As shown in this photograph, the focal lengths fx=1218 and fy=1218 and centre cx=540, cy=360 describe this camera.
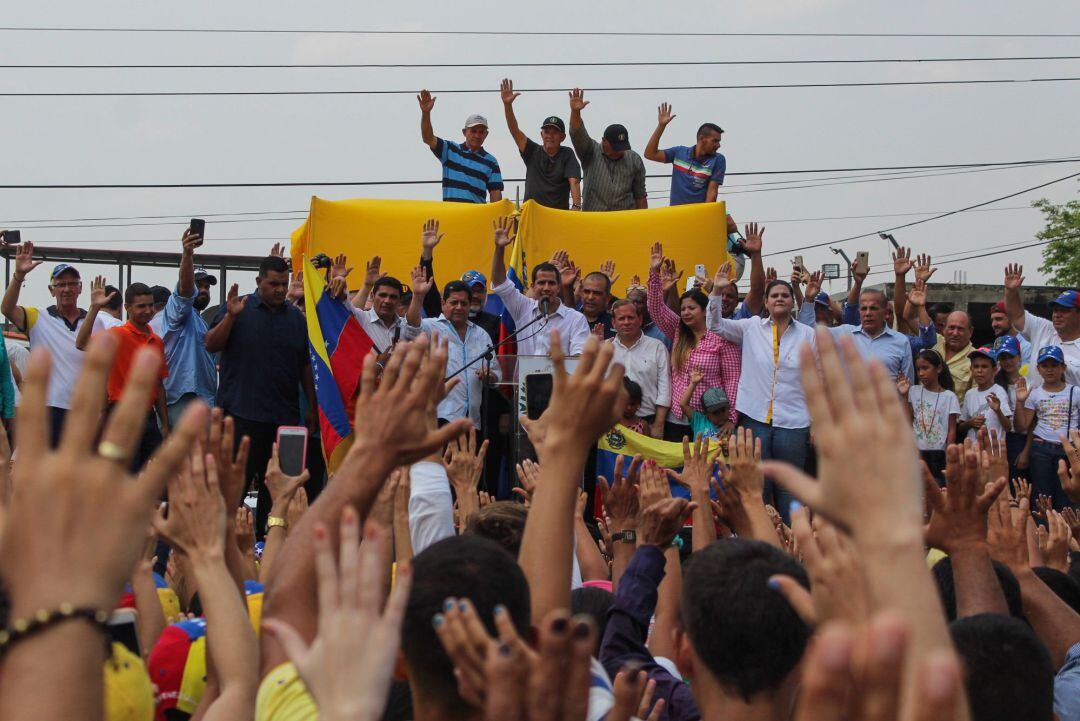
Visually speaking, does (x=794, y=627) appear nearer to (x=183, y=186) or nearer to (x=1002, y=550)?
(x=1002, y=550)

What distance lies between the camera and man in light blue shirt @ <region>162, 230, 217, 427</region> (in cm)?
866

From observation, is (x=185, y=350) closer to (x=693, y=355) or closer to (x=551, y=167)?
(x=693, y=355)

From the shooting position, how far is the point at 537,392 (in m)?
7.73

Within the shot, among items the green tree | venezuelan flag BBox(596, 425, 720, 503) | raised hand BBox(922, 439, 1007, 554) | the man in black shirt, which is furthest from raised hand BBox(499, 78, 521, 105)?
the green tree

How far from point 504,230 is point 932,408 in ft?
11.9

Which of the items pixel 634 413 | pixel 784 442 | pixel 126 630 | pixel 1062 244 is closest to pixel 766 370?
pixel 784 442

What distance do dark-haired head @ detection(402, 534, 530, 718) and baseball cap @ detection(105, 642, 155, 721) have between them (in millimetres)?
690

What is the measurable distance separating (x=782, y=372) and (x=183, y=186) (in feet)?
66.6

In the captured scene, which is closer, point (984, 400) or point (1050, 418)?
point (1050, 418)

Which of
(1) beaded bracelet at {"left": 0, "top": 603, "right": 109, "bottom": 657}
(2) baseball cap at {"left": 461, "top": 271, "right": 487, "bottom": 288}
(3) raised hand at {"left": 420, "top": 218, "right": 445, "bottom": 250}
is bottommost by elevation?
(1) beaded bracelet at {"left": 0, "top": 603, "right": 109, "bottom": 657}

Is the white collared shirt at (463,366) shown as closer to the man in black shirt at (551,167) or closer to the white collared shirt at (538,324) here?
the white collared shirt at (538,324)

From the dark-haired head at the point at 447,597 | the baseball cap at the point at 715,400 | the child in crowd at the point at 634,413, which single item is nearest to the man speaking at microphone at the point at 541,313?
the child in crowd at the point at 634,413

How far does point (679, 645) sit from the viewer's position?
284cm

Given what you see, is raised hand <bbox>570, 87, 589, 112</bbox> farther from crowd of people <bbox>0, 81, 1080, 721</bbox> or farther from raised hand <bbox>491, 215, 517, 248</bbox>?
crowd of people <bbox>0, 81, 1080, 721</bbox>
